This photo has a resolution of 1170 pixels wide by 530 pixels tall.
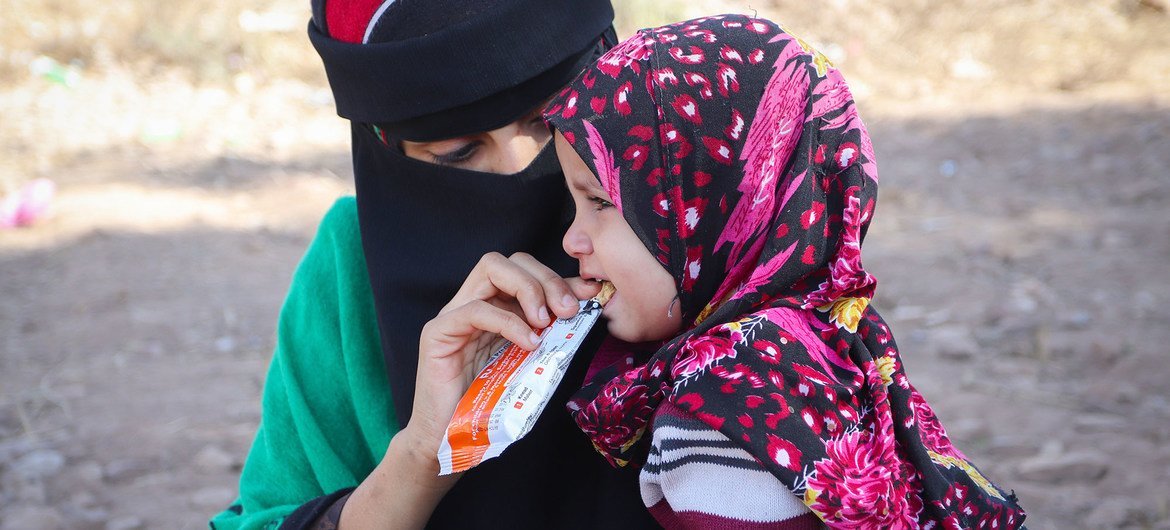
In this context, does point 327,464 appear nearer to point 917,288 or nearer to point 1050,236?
point 917,288

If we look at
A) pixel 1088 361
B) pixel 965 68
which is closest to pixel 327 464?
pixel 1088 361

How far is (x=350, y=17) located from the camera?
1916mm

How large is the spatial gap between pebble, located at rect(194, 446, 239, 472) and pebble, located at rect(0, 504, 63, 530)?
499 millimetres

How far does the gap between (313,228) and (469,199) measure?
4.47 metres

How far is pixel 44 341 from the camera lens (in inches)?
181

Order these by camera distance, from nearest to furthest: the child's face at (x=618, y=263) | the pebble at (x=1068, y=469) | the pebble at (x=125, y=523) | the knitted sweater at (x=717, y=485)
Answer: the knitted sweater at (x=717, y=485), the child's face at (x=618, y=263), the pebble at (x=1068, y=469), the pebble at (x=125, y=523)

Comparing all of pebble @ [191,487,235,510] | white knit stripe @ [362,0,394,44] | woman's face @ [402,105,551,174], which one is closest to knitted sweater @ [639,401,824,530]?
woman's face @ [402,105,551,174]

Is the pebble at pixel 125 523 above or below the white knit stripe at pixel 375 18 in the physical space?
below

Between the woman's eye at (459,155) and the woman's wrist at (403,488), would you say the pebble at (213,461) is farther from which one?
the woman's eye at (459,155)

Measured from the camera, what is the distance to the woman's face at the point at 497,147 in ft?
6.00

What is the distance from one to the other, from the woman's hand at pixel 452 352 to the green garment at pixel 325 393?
0.94ft

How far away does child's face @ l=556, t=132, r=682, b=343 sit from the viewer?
5.02 ft

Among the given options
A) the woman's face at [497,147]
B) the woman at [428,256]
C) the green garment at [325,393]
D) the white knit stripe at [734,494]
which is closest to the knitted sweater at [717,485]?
the white knit stripe at [734,494]

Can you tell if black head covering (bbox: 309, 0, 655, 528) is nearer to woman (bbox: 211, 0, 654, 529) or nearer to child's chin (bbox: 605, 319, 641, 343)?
woman (bbox: 211, 0, 654, 529)
